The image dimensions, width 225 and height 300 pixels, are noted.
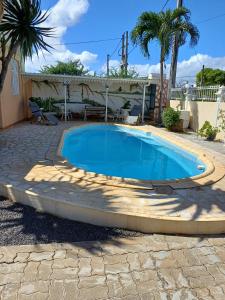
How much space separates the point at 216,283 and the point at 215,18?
18927 mm

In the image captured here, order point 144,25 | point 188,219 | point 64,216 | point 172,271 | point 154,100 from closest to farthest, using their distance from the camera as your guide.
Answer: point 172,271, point 188,219, point 64,216, point 144,25, point 154,100

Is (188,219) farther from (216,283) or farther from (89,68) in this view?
(89,68)

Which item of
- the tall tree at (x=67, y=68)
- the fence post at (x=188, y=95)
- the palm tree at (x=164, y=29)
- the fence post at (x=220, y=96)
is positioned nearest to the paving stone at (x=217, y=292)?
the fence post at (x=220, y=96)

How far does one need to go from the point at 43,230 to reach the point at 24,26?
5847 mm

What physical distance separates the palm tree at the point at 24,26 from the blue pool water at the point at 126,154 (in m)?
3.36

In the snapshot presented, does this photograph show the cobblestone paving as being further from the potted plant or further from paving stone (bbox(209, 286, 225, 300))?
the potted plant

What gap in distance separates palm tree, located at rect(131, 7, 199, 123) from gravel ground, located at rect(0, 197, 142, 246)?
37.6 ft

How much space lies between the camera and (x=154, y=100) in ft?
54.9

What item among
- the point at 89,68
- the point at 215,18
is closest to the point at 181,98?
the point at 215,18

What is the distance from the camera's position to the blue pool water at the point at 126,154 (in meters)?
7.27

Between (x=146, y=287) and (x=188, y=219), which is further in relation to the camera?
(x=188, y=219)

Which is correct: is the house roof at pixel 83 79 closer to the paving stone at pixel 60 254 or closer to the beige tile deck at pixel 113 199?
the beige tile deck at pixel 113 199

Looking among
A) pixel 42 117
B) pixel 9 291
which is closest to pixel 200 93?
pixel 42 117

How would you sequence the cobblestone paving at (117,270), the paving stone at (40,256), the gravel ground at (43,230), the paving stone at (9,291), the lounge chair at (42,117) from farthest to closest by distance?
the lounge chair at (42,117)
the gravel ground at (43,230)
the paving stone at (40,256)
the cobblestone paving at (117,270)
the paving stone at (9,291)
